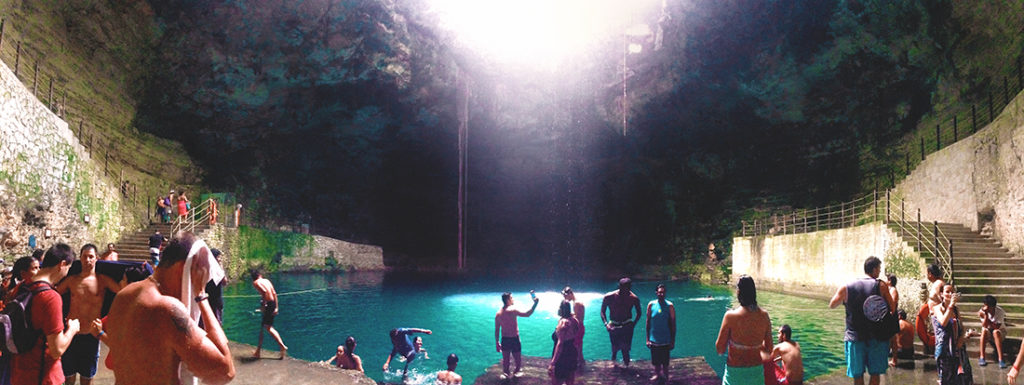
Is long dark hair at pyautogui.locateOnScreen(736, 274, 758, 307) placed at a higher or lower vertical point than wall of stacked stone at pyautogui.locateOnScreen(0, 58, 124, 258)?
lower

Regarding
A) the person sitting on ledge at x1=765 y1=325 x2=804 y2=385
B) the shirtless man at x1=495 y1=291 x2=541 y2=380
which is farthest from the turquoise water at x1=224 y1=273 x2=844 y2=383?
the person sitting on ledge at x1=765 y1=325 x2=804 y2=385

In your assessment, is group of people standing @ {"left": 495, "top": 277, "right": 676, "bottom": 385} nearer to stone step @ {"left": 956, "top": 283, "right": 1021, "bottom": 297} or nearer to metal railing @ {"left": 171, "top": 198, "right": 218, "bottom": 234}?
stone step @ {"left": 956, "top": 283, "right": 1021, "bottom": 297}

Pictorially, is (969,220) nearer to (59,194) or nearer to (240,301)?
(240,301)

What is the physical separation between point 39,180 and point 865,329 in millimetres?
18388

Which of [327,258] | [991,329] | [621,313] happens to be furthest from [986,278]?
[327,258]

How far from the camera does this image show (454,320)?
16.2m

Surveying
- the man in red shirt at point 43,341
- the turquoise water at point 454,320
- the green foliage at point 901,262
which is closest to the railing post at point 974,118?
the green foliage at point 901,262

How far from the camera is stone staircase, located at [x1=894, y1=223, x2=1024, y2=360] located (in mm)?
9907

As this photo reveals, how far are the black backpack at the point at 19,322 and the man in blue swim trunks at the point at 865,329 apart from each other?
6.80 meters

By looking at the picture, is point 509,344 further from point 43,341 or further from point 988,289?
point 988,289

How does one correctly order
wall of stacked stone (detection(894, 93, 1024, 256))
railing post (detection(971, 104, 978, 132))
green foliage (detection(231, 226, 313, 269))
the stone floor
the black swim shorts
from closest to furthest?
the stone floor < the black swim shorts < wall of stacked stone (detection(894, 93, 1024, 256)) < railing post (detection(971, 104, 978, 132)) < green foliage (detection(231, 226, 313, 269))

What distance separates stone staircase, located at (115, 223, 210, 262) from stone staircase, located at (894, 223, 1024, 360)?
21332 millimetres

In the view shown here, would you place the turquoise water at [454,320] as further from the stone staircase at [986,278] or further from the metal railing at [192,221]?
the metal railing at [192,221]

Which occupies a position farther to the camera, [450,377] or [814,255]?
[814,255]
